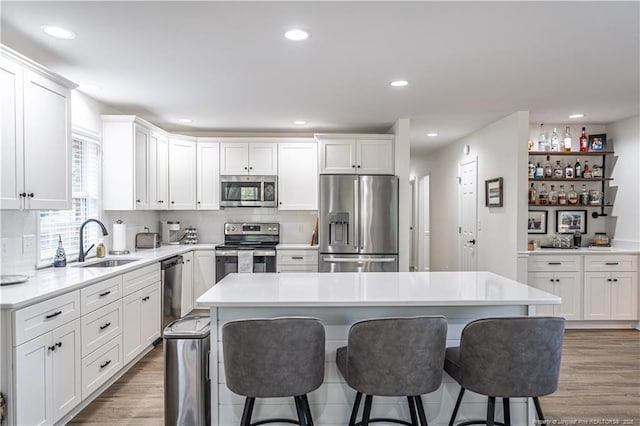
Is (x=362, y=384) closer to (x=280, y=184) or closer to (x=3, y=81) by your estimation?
(x=3, y=81)

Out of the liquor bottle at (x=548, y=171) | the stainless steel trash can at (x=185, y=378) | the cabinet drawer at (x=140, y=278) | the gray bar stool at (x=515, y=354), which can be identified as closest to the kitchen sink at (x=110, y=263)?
the cabinet drawer at (x=140, y=278)

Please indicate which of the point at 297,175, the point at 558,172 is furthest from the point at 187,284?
the point at 558,172

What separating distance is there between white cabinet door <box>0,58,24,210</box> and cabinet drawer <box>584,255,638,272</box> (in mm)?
5384

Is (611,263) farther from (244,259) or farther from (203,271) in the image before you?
(203,271)

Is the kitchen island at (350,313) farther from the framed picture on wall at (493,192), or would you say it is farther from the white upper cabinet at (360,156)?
the white upper cabinet at (360,156)

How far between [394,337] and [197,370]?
3.93 ft

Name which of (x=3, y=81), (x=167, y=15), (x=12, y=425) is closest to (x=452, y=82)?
(x=167, y=15)

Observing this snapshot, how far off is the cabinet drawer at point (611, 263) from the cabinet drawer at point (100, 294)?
484 cm

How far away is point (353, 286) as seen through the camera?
2.47 meters

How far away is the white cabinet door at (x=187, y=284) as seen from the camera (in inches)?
183

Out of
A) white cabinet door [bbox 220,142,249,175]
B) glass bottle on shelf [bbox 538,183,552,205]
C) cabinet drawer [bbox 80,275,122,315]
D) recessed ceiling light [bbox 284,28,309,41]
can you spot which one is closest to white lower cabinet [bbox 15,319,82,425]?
cabinet drawer [bbox 80,275,122,315]

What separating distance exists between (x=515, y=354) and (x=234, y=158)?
4.25 meters

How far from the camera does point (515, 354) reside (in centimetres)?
185

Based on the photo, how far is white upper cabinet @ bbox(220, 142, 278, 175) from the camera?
531 centimetres
